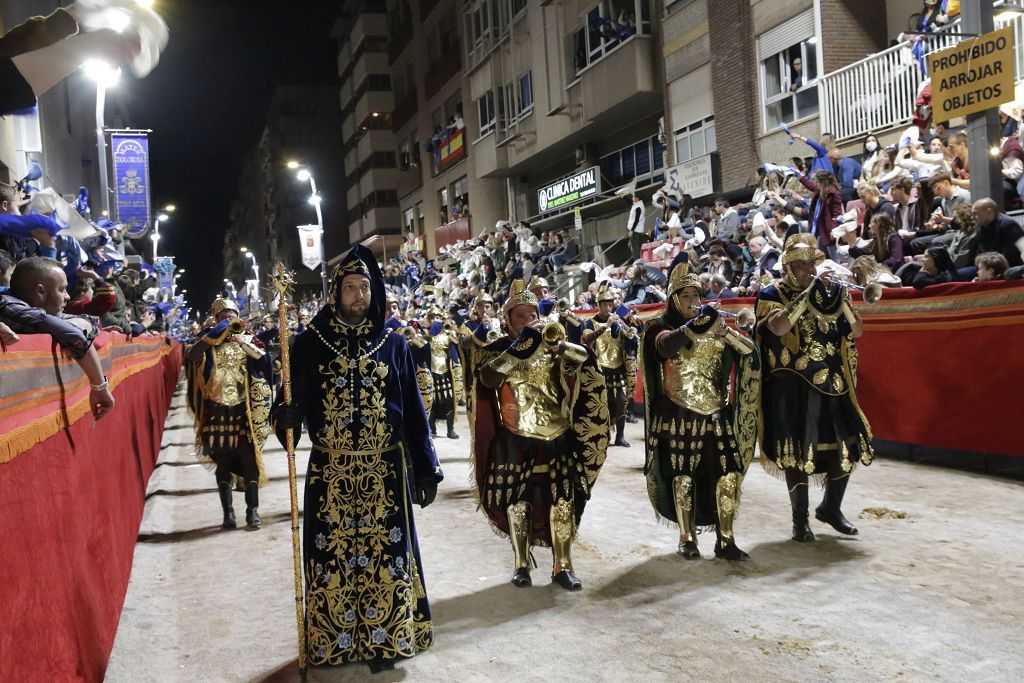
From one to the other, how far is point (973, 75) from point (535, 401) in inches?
296

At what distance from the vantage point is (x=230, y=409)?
30.5 ft

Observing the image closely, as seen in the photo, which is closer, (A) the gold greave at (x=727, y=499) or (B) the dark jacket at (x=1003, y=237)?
(A) the gold greave at (x=727, y=499)

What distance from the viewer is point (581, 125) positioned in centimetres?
2827

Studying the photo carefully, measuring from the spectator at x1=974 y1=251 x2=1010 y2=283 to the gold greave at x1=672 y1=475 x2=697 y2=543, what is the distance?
4896 mm

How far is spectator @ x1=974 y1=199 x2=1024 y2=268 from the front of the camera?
10.3 m

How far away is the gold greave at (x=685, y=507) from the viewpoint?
6.95 metres

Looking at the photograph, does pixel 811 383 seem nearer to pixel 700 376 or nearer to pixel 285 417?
pixel 700 376

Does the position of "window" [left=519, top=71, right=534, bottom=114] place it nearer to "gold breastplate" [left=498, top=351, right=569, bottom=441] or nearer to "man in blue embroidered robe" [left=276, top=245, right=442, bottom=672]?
"gold breastplate" [left=498, top=351, right=569, bottom=441]

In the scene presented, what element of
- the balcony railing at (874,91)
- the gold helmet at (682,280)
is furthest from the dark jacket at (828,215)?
the gold helmet at (682,280)

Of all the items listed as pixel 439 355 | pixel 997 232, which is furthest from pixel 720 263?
pixel 997 232

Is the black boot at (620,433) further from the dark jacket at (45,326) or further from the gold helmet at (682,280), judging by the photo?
the dark jacket at (45,326)

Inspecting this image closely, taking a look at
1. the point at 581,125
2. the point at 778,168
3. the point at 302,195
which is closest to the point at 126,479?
the point at 778,168

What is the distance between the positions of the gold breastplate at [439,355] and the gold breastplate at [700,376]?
28.8ft

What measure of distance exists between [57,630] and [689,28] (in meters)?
22.3
